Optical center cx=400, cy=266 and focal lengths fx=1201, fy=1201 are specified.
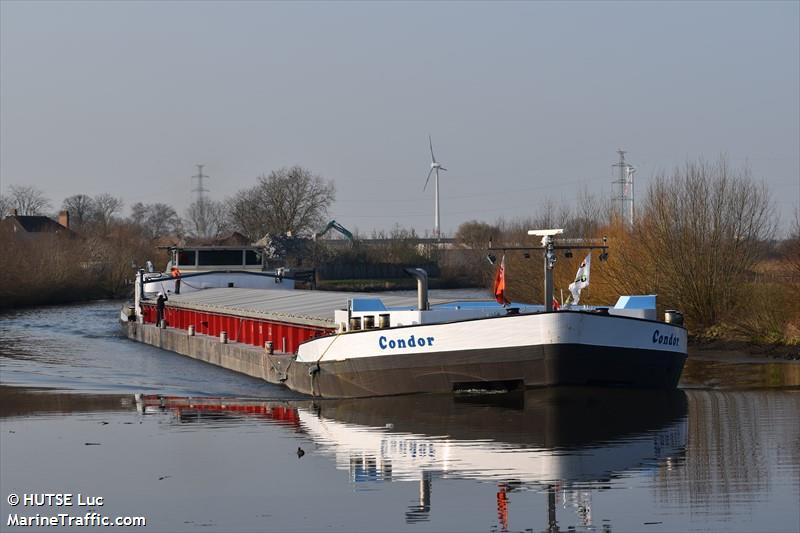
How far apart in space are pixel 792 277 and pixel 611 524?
2009 centimetres

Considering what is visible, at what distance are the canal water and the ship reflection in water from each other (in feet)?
0.12

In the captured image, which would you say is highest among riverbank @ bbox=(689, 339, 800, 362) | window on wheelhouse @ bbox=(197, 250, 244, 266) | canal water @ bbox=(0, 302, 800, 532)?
window on wheelhouse @ bbox=(197, 250, 244, 266)

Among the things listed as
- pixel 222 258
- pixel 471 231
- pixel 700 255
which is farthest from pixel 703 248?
pixel 471 231

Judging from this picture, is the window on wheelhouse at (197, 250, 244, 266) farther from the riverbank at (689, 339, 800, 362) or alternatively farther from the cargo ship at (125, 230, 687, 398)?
the cargo ship at (125, 230, 687, 398)

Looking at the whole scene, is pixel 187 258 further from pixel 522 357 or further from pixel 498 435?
pixel 498 435

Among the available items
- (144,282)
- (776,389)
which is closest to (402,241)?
(144,282)

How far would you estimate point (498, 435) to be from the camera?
15086 millimetres

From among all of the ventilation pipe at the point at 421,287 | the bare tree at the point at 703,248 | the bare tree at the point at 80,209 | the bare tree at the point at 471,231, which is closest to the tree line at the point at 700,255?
the bare tree at the point at 703,248

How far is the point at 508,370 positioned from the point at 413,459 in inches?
152

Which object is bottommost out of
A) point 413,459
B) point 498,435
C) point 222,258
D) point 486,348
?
point 413,459

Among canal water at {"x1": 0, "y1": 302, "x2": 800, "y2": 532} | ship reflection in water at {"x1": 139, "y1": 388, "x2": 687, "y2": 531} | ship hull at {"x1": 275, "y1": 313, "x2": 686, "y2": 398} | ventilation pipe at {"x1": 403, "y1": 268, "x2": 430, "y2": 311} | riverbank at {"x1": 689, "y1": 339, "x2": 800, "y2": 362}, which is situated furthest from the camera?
riverbank at {"x1": 689, "y1": 339, "x2": 800, "y2": 362}

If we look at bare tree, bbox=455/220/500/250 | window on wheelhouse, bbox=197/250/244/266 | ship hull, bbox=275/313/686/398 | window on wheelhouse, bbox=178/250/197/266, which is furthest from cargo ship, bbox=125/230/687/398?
bare tree, bbox=455/220/500/250

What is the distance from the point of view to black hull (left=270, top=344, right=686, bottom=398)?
55.0 feet

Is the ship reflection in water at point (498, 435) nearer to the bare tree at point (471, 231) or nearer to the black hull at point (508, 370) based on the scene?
the black hull at point (508, 370)
